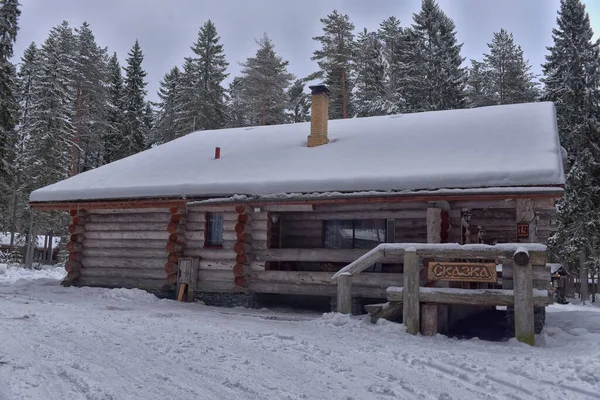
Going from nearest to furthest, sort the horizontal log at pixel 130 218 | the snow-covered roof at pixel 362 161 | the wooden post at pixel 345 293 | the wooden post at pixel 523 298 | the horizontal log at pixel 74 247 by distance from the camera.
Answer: the wooden post at pixel 523 298, the wooden post at pixel 345 293, the snow-covered roof at pixel 362 161, the horizontal log at pixel 130 218, the horizontal log at pixel 74 247

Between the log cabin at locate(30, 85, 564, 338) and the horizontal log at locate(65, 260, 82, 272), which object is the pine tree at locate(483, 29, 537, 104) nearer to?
the log cabin at locate(30, 85, 564, 338)

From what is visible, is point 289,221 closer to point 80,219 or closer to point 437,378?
point 80,219

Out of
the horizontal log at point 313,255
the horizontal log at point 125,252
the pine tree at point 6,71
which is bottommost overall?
the horizontal log at point 125,252

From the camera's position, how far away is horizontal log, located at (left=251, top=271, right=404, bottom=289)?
11.3m

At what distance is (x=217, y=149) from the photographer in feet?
53.1

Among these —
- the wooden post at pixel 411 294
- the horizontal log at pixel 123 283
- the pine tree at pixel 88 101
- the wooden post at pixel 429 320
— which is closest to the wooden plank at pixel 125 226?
the horizontal log at pixel 123 283

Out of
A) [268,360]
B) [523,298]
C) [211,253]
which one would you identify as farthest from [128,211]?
[523,298]

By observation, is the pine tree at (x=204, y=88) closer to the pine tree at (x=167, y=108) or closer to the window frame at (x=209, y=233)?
the pine tree at (x=167, y=108)

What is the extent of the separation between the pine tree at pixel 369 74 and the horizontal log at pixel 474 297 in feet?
92.1

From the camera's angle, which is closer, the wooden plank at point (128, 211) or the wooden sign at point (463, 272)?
the wooden sign at point (463, 272)

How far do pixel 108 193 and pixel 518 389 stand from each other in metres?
12.1

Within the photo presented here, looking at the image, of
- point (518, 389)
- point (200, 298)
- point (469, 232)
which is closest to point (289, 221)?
point (200, 298)

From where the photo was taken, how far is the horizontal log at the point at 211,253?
13.3 metres

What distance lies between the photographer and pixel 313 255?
1226cm
